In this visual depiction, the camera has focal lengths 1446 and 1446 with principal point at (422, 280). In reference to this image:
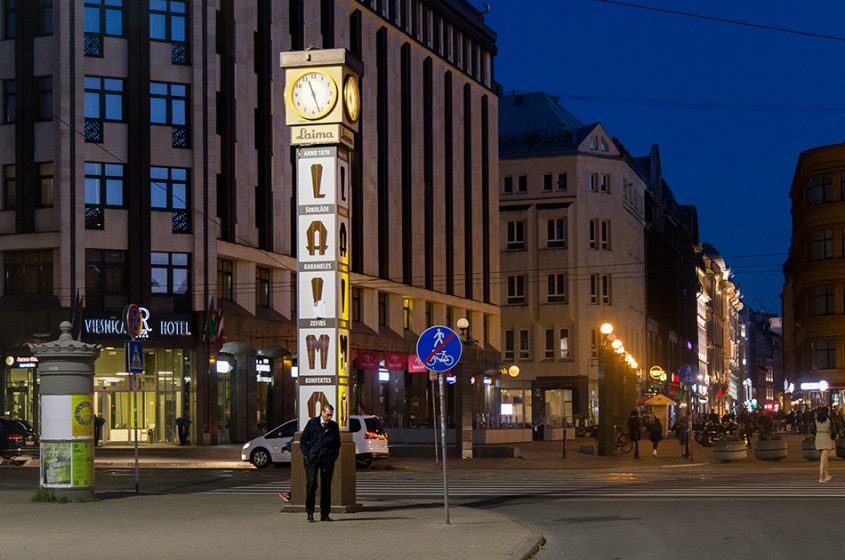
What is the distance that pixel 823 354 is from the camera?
94.2 m

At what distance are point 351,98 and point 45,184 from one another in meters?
36.2

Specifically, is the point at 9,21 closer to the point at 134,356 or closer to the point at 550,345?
the point at 134,356

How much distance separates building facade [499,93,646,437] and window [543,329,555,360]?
0.22 feet

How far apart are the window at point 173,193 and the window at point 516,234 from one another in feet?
143

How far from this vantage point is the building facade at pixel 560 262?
9612cm

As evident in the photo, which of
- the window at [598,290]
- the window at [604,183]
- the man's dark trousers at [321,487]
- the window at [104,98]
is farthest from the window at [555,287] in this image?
the man's dark trousers at [321,487]

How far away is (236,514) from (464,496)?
20.8ft

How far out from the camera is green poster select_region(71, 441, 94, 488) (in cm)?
2366

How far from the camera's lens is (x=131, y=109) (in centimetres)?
5628

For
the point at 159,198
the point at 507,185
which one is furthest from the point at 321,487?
the point at 507,185

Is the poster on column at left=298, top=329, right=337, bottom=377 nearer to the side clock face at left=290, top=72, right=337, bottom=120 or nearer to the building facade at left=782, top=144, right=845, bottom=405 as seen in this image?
the side clock face at left=290, top=72, right=337, bottom=120

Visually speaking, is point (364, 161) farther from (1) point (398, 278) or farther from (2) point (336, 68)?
(2) point (336, 68)

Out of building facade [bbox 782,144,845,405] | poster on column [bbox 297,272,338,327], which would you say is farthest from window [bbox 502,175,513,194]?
poster on column [bbox 297,272,338,327]

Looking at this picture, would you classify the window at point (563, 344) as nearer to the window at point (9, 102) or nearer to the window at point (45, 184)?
the window at point (45, 184)
